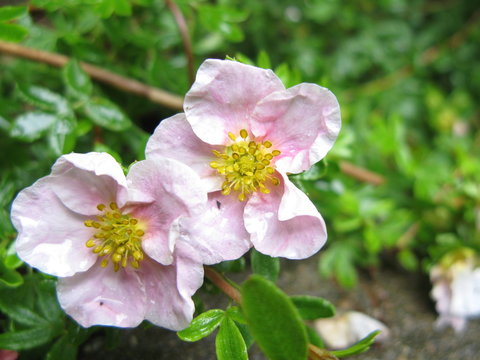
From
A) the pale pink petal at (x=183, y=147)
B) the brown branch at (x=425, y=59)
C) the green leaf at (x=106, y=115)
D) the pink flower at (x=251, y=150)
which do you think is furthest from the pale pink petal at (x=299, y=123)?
the brown branch at (x=425, y=59)

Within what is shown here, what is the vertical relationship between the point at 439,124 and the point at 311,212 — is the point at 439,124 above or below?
below

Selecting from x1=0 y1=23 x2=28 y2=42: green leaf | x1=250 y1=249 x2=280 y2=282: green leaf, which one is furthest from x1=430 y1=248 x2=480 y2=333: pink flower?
x1=0 y1=23 x2=28 y2=42: green leaf

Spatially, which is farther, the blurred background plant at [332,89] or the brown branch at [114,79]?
the brown branch at [114,79]

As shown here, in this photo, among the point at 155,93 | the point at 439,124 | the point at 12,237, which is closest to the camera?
the point at 12,237

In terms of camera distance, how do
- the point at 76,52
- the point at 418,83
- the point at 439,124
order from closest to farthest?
1. the point at 76,52
2. the point at 439,124
3. the point at 418,83

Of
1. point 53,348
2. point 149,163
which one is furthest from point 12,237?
point 149,163

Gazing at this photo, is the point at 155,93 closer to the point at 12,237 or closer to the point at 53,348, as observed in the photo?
the point at 12,237

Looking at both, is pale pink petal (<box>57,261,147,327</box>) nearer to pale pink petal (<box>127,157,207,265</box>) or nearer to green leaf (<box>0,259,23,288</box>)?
pale pink petal (<box>127,157,207,265</box>)

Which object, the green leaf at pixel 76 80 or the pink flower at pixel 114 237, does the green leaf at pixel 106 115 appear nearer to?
the green leaf at pixel 76 80
